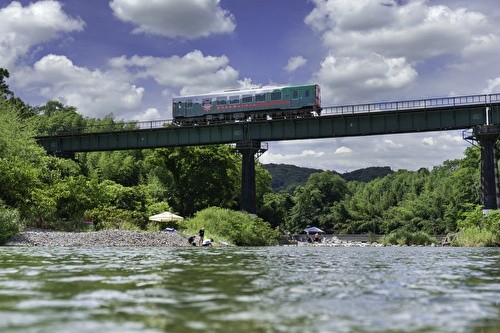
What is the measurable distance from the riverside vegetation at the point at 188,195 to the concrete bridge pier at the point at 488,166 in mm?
2473

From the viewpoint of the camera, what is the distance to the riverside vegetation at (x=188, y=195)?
89.0ft

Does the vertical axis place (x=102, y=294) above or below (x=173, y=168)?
below

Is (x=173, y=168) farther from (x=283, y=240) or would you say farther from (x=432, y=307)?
(x=432, y=307)

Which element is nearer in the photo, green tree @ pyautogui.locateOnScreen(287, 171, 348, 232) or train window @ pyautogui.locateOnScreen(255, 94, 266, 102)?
train window @ pyautogui.locateOnScreen(255, 94, 266, 102)

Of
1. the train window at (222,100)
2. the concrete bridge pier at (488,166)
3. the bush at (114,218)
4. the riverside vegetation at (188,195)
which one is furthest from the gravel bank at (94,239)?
the concrete bridge pier at (488,166)

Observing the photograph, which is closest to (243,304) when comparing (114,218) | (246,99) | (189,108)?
(114,218)

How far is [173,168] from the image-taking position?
2219 inches

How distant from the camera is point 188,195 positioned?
52219 millimetres

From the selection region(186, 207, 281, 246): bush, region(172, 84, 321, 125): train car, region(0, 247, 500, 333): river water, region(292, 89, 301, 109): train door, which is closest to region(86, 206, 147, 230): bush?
region(186, 207, 281, 246): bush

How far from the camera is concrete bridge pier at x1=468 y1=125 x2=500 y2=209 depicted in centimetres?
3362

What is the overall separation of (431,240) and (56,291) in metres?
35.4

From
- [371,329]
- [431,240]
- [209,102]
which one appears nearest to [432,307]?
[371,329]

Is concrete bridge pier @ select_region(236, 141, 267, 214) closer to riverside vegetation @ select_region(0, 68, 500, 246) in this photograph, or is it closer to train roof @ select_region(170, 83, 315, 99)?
riverside vegetation @ select_region(0, 68, 500, 246)

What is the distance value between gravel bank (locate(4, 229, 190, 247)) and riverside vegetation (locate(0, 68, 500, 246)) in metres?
0.93
